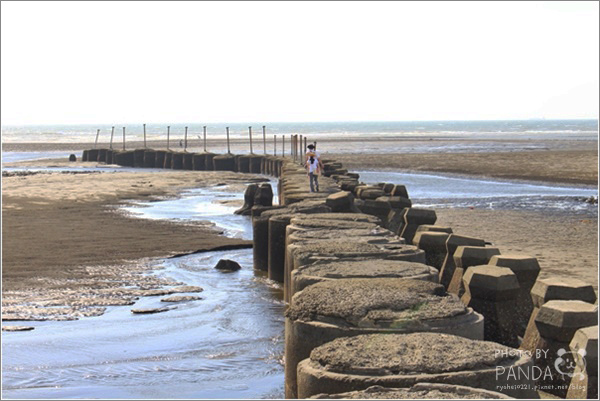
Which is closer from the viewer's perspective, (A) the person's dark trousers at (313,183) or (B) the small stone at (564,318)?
(B) the small stone at (564,318)

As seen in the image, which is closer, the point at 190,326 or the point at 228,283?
the point at 190,326

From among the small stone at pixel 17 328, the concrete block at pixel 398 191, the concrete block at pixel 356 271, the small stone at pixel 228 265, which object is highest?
the concrete block at pixel 356 271

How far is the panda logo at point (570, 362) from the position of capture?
527cm

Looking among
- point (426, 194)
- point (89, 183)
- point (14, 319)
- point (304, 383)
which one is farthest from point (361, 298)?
point (89, 183)

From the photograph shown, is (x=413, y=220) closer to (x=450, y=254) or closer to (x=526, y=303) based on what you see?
(x=450, y=254)

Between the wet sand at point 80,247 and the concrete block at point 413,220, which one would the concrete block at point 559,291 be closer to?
the concrete block at point 413,220

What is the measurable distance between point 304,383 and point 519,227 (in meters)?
15.7

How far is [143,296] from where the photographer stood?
1162 cm

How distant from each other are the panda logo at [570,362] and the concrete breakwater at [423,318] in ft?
0.04

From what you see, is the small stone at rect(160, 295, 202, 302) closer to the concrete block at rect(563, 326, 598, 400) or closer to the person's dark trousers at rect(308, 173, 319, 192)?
the person's dark trousers at rect(308, 173, 319, 192)

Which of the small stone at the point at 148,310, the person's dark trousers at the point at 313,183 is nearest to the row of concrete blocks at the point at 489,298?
the small stone at the point at 148,310

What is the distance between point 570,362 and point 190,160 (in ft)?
153

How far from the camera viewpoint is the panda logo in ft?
17.3

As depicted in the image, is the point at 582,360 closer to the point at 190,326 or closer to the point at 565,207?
the point at 190,326
